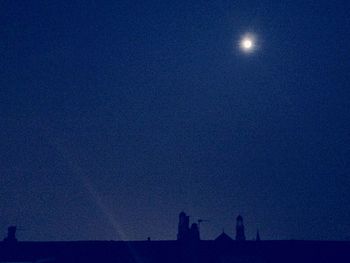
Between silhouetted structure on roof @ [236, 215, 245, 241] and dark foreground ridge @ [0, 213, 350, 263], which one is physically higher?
silhouetted structure on roof @ [236, 215, 245, 241]

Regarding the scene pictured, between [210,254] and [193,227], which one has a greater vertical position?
[193,227]

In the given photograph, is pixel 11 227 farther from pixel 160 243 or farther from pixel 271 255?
pixel 271 255

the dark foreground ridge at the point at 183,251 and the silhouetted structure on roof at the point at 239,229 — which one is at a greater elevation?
the silhouetted structure on roof at the point at 239,229

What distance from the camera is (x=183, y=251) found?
23.0 m

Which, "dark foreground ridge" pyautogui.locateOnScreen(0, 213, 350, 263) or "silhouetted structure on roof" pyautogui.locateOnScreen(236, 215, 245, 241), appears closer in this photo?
"dark foreground ridge" pyautogui.locateOnScreen(0, 213, 350, 263)

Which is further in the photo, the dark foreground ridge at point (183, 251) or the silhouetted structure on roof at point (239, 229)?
the silhouetted structure on roof at point (239, 229)

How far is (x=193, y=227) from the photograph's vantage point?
24984 millimetres

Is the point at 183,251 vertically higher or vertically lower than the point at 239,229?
lower

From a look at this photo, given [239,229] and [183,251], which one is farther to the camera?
[239,229]

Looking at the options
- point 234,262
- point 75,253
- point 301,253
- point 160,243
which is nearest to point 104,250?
point 75,253

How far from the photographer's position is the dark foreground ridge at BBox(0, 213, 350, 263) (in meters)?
22.3

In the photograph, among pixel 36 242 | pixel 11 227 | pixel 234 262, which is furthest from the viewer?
pixel 11 227

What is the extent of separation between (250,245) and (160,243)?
5.27 metres

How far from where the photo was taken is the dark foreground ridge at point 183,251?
22312 millimetres
